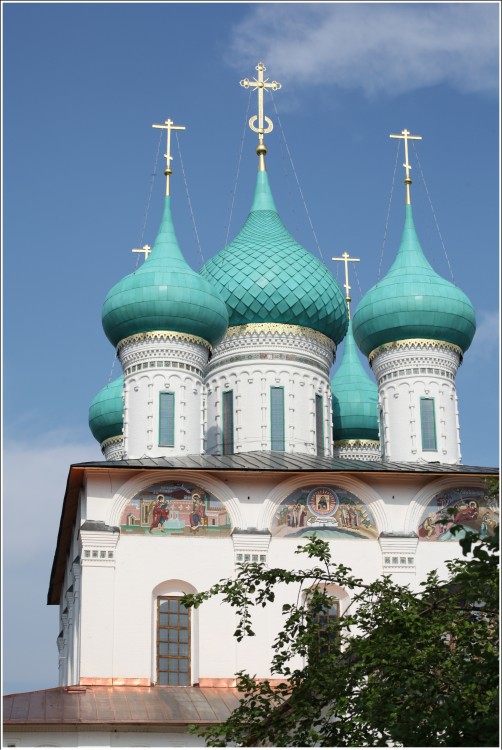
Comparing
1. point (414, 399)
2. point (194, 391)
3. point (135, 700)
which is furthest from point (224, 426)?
point (135, 700)

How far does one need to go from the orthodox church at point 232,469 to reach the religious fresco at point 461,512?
0.08ft

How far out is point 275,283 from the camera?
19.6m

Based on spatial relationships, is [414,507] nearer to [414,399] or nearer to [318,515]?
[318,515]

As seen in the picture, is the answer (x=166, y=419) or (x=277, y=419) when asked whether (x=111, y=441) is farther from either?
(x=166, y=419)

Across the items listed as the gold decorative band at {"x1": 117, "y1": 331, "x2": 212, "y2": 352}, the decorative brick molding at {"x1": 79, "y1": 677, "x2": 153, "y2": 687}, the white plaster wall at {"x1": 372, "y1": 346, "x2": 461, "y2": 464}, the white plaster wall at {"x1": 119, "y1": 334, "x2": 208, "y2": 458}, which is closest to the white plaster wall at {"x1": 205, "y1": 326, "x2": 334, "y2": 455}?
the white plaster wall at {"x1": 372, "y1": 346, "x2": 461, "y2": 464}

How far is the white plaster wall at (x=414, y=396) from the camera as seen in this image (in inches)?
743

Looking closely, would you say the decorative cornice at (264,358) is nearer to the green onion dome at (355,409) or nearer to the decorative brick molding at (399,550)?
the green onion dome at (355,409)

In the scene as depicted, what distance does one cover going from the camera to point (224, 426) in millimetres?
19203

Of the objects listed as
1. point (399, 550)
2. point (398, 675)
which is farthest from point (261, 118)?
point (398, 675)

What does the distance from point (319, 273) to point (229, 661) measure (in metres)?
6.91

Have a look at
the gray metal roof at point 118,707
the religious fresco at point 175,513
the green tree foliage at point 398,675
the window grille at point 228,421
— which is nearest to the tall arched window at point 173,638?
the gray metal roof at point 118,707

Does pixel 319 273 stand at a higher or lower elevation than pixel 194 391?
higher

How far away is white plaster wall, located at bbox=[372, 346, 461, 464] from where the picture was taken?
18875mm

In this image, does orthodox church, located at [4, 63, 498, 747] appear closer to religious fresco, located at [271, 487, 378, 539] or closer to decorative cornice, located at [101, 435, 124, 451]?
religious fresco, located at [271, 487, 378, 539]
